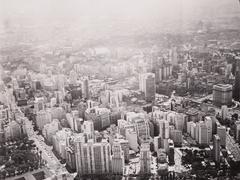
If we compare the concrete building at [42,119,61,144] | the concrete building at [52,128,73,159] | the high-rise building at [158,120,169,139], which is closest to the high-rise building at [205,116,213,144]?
the high-rise building at [158,120,169,139]

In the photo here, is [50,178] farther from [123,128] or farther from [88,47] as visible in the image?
[88,47]

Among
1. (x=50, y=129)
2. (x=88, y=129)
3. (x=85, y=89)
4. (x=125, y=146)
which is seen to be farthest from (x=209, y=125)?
(x=85, y=89)

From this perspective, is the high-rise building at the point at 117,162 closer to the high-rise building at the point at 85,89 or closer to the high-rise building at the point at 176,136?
the high-rise building at the point at 176,136

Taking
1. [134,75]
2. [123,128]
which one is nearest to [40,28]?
[134,75]

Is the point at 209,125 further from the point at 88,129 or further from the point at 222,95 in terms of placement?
the point at 88,129

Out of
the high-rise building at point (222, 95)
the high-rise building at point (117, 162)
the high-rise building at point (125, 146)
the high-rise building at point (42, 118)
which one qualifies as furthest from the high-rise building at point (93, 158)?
the high-rise building at point (222, 95)

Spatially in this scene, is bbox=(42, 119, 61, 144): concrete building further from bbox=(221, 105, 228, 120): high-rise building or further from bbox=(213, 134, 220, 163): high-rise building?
bbox=(221, 105, 228, 120): high-rise building
